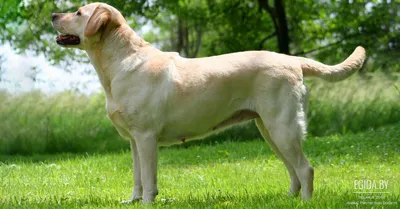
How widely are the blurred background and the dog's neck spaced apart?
6.56 m

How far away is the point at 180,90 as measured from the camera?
5312 millimetres

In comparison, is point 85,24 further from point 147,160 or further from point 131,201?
point 131,201

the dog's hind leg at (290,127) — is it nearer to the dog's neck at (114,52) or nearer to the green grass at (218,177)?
the green grass at (218,177)

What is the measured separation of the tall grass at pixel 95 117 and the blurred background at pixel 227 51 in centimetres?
2

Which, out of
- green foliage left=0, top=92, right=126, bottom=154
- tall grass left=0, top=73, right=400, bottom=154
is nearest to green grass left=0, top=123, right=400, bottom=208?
green foliage left=0, top=92, right=126, bottom=154

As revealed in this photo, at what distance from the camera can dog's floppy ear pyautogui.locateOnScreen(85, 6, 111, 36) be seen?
5332mm

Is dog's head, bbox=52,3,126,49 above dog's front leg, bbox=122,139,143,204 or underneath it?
above

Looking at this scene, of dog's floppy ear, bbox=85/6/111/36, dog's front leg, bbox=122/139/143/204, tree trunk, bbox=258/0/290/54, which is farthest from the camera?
tree trunk, bbox=258/0/290/54

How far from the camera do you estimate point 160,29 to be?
82.9 ft

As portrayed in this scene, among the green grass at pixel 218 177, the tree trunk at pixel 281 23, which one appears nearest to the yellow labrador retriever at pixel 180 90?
the green grass at pixel 218 177

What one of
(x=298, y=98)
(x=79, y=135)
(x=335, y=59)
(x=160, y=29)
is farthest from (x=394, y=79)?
(x=160, y=29)

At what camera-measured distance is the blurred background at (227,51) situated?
12258mm

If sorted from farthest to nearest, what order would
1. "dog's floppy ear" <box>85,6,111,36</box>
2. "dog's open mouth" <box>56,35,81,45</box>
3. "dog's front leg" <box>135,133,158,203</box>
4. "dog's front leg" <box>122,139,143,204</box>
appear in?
"dog's front leg" <box>122,139,143,204</box> < "dog's open mouth" <box>56,35,81,45</box> < "dog's floppy ear" <box>85,6,111,36</box> < "dog's front leg" <box>135,133,158,203</box>

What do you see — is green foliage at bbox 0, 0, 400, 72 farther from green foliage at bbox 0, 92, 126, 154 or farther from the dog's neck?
the dog's neck
